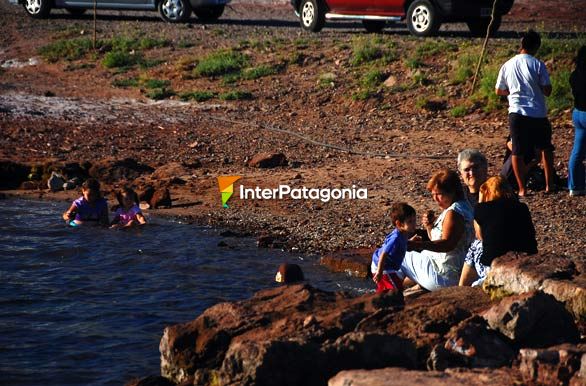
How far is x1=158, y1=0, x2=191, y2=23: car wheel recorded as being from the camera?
83.9ft

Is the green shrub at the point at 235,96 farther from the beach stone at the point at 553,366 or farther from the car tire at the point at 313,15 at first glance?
the beach stone at the point at 553,366

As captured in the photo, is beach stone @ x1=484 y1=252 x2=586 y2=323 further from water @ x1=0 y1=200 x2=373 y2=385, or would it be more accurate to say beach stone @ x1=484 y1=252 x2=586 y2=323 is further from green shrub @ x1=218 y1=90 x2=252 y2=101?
green shrub @ x1=218 y1=90 x2=252 y2=101

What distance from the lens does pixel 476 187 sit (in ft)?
31.8

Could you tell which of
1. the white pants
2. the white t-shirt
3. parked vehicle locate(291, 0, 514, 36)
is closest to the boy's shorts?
the white pants

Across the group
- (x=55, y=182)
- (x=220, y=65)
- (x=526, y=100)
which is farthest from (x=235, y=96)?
(x=526, y=100)

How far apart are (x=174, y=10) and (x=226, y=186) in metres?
12.1

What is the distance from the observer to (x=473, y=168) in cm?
954

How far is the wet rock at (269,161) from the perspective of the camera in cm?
1517

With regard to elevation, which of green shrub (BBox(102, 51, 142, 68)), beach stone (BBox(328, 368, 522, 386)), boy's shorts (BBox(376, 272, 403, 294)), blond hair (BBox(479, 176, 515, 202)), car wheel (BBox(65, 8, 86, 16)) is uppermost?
car wheel (BBox(65, 8, 86, 16))

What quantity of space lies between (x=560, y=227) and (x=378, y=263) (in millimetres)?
3173

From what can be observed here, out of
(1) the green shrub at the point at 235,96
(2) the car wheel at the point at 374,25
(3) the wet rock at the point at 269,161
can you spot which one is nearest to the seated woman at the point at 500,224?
(3) the wet rock at the point at 269,161

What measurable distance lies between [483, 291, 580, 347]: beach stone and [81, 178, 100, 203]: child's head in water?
21.8ft

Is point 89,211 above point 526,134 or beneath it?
beneath

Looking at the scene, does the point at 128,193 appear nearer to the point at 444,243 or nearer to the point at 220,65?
the point at 444,243
